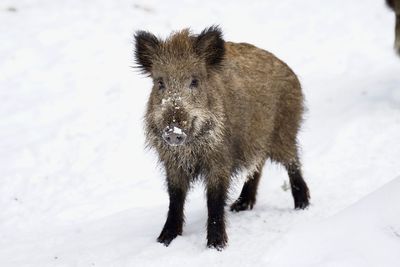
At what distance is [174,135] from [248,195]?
2.28 m

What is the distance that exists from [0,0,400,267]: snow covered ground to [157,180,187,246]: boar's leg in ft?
0.36

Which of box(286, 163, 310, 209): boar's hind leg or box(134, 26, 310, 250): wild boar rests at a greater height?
box(134, 26, 310, 250): wild boar

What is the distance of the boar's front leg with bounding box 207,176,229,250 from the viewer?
18.5ft

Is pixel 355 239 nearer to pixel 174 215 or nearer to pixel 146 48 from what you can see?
pixel 174 215

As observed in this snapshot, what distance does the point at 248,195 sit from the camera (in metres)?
6.95

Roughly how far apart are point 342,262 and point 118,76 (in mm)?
7095

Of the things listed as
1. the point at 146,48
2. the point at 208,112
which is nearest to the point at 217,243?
the point at 208,112

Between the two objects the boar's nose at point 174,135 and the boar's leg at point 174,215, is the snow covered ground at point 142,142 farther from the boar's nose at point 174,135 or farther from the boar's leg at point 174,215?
the boar's nose at point 174,135

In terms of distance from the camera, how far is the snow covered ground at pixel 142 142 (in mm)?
5348

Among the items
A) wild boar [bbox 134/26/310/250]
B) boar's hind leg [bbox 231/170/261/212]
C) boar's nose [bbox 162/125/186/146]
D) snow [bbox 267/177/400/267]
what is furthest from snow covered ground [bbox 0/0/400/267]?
boar's nose [bbox 162/125/186/146]

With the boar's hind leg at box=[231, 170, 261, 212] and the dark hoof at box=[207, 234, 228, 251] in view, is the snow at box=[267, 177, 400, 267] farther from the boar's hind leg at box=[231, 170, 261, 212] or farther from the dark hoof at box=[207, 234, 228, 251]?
the boar's hind leg at box=[231, 170, 261, 212]

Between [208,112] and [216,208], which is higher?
[208,112]

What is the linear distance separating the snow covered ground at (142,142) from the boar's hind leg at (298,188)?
119 mm

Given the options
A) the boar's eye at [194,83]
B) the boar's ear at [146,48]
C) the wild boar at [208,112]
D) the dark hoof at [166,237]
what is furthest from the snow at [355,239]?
the boar's ear at [146,48]
